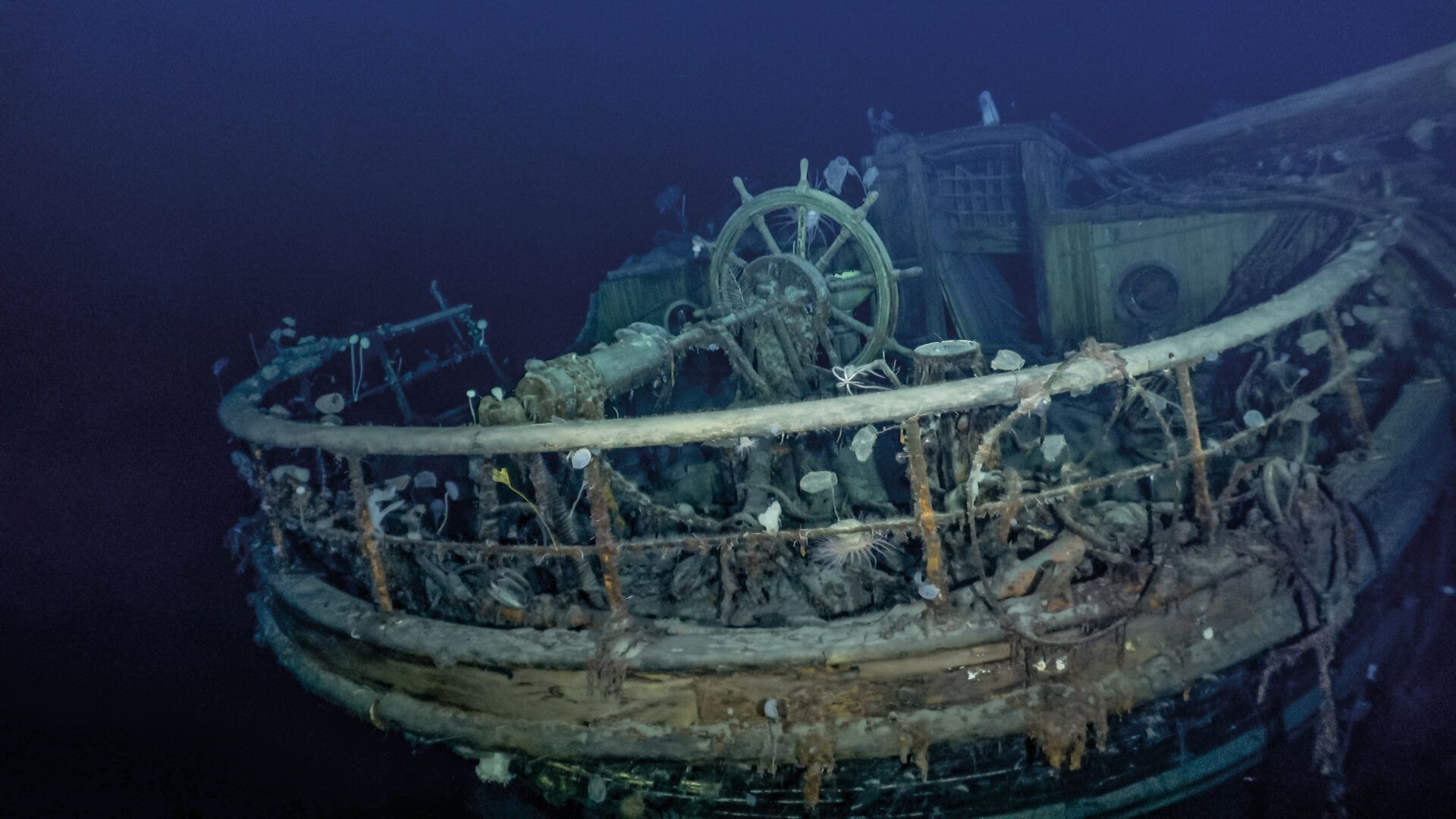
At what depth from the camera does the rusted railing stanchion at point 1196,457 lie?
2.88 metres

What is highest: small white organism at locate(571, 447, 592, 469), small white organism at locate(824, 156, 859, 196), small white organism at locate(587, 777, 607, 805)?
small white organism at locate(824, 156, 859, 196)

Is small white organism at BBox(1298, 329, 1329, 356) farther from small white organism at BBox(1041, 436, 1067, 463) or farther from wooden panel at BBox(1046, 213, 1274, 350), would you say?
wooden panel at BBox(1046, 213, 1274, 350)

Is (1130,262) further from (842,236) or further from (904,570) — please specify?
(904,570)

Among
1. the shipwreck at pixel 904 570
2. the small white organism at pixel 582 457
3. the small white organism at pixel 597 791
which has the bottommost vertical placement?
the small white organism at pixel 597 791

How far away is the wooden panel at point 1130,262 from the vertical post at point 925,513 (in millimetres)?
6490

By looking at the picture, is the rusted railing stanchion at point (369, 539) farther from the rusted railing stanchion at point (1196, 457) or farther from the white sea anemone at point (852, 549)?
the rusted railing stanchion at point (1196, 457)

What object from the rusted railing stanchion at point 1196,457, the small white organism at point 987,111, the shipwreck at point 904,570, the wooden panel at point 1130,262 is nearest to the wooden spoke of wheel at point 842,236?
the shipwreck at point 904,570

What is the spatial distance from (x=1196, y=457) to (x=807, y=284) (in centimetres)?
411

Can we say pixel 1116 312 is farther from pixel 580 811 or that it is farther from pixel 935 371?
pixel 580 811

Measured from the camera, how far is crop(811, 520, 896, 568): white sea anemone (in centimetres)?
325

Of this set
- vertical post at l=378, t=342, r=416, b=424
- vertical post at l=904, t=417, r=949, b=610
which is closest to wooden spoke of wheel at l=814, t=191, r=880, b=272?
vertical post at l=378, t=342, r=416, b=424

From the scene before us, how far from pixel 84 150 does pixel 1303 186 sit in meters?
16.0

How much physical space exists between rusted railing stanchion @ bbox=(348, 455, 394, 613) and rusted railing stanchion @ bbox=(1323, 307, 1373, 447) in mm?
4750

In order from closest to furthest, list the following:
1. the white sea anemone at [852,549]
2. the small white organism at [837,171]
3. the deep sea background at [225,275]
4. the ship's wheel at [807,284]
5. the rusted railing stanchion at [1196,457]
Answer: the rusted railing stanchion at [1196,457] → the white sea anemone at [852,549] → the deep sea background at [225,275] → the ship's wheel at [807,284] → the small white organism at [837,171]
